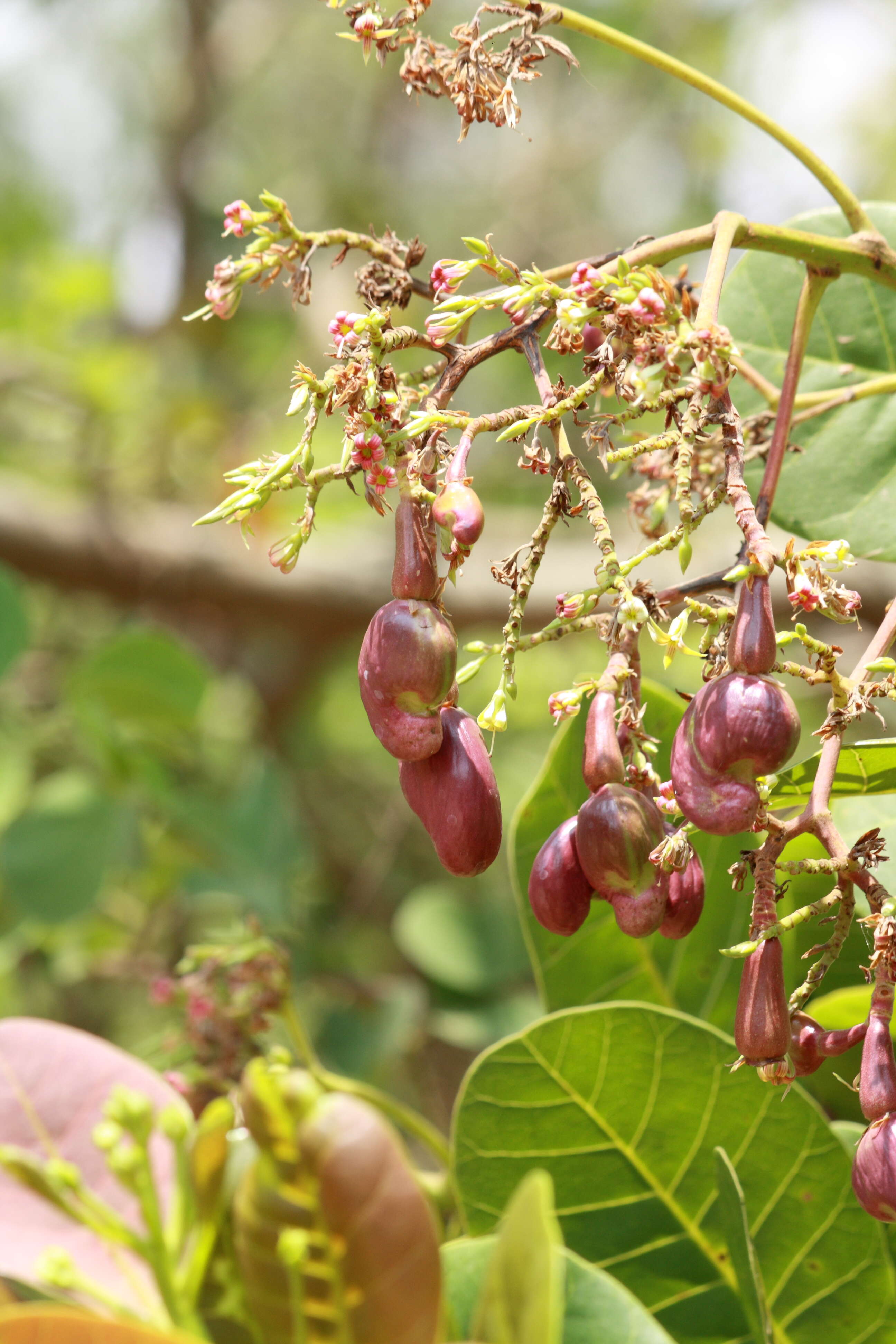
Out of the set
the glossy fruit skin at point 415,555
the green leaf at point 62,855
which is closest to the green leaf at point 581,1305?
the glossy fruit skin at point 415,555

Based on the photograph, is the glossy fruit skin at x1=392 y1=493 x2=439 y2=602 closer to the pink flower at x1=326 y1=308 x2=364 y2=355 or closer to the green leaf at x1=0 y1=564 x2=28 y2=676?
the pink flower at x1=326 y1=308 x2=364 y2=355

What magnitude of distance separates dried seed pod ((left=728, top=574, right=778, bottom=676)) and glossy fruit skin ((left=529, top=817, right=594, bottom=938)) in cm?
11

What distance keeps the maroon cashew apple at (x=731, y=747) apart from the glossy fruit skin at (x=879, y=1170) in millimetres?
132

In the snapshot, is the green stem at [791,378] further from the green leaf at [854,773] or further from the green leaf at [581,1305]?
the green leaf at [581,1305]

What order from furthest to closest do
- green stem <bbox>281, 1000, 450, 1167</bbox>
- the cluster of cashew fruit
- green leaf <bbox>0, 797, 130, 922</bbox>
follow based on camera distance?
green leaf <bbox>0, 797, 130, 922</bbox>
green stem <bbox>281, 1000, 450, 1167</bbox>
the cluster of cashew fruit

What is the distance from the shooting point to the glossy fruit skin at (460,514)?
0.46 meters

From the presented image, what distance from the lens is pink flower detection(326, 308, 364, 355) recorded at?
1.66 ft

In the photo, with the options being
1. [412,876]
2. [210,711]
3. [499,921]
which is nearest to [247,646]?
[210,711]

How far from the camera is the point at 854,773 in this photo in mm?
580

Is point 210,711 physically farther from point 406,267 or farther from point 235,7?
point 235,7

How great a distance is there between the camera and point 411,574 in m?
0.48

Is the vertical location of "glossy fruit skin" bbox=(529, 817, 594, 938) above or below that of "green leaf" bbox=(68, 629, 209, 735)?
above

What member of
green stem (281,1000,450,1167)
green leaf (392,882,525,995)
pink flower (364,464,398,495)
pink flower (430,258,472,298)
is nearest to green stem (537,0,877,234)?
pink flower (430,258,472,298)

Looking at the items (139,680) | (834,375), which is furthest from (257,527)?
(834,375)
